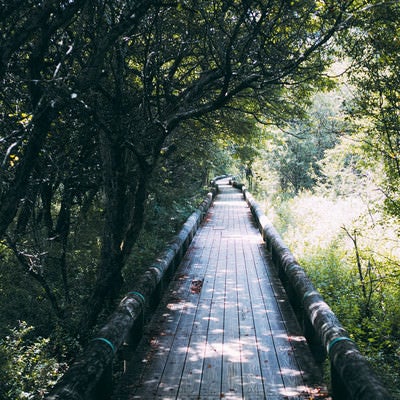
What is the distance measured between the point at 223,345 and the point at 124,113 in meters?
4.51

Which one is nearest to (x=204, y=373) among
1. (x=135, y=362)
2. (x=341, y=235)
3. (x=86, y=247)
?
(x=135, y=362)

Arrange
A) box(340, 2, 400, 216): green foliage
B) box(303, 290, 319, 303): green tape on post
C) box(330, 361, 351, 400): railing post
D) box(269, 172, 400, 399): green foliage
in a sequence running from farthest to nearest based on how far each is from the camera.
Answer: box(340, 2, 400, 216): green foliage
box(269, 172, 400, 399): green foliage
box(303, 290, 319, 303): green tape on post
box(330, 361, 351, 400): railing post

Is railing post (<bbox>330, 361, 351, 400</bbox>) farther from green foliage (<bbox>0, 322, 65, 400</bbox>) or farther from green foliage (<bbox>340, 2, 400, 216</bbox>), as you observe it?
green foliage (<bbox>340, 2, 400, 216</bbox>)

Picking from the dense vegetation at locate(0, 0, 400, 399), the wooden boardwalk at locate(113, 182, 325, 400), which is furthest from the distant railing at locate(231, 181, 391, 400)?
the dense vegetation at locate(0, 0, 400, 399)

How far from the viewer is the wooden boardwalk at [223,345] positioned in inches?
175

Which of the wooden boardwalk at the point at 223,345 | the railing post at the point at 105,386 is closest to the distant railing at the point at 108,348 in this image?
the railing post at the point at 105,386

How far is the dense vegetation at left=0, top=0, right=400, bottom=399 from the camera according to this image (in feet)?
15.4

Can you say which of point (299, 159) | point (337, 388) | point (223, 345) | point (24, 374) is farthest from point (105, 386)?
point (299, 159)

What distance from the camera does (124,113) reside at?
24.3ft

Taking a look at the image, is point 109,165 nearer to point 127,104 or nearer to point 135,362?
point 127,104

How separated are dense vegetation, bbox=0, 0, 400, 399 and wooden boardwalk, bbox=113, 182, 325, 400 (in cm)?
120

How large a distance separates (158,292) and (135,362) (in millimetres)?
1963

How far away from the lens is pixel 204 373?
4727mm

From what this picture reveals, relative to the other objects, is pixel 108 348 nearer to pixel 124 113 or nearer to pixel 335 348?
pixel 335 348
